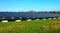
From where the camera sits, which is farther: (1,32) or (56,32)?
(56,32)

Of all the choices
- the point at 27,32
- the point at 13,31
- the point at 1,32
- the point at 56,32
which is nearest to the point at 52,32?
the point at 56,32

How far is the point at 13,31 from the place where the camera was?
2536cm

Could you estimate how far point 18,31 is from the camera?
25688 millimetres

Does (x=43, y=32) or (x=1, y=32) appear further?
(x=43, y=32)

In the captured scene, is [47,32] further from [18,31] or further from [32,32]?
[18,31]

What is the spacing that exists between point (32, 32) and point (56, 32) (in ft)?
14.9

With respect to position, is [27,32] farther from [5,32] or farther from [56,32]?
[56,32]

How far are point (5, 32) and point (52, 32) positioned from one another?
8343mm

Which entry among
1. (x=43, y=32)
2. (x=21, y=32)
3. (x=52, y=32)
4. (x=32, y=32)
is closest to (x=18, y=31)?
(x=21, y=32)

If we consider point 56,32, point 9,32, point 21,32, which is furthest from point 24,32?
point 56,32

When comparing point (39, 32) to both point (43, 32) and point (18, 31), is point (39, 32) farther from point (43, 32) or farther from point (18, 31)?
point (18, 31)

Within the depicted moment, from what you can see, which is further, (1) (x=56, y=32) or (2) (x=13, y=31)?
(1) (x=56, y=32)

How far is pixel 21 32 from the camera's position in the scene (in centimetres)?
2512

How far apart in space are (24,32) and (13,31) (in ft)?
5.99
